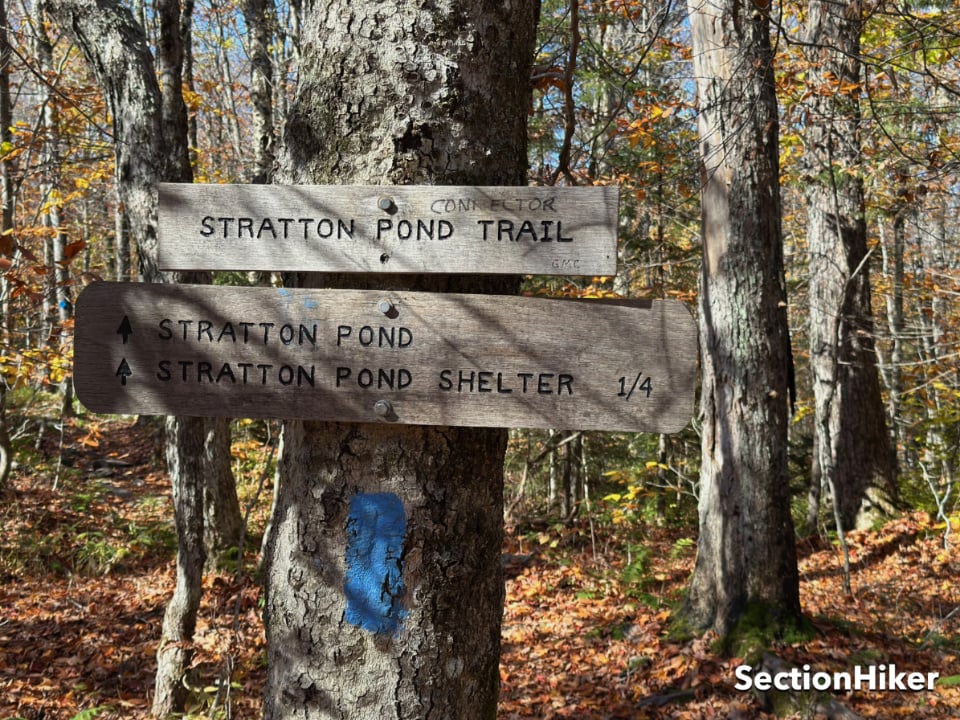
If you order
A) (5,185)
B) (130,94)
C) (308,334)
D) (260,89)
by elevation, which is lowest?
(308,334)

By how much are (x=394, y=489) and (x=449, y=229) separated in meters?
0.67

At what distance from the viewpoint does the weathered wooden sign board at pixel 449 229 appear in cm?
180

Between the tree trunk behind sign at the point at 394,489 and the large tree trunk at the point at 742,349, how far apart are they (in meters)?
3.83

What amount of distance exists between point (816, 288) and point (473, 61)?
343 inches

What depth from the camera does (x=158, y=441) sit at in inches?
487

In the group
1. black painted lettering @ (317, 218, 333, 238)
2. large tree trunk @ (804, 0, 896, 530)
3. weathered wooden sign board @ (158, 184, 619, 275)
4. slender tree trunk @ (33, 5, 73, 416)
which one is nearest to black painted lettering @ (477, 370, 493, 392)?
weathered wooden sign board @ (158, 184, 619, 275)

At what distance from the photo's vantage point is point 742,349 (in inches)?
208

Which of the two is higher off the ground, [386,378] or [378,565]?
[386,378]

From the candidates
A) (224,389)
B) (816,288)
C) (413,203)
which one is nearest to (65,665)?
(224,389)

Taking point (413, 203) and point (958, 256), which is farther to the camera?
point (958, 256)

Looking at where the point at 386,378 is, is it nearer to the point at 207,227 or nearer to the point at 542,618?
the point at 207,227

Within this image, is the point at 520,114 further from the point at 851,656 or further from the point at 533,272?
the point at 851,656

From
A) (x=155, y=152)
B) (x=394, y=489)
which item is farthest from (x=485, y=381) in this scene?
(x=155, y=152)

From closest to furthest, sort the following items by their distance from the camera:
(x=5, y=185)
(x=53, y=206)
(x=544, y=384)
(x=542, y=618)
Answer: (x=544, y=384), (x=542, y=618), (x=5, y=185), (x=53, y=206)
